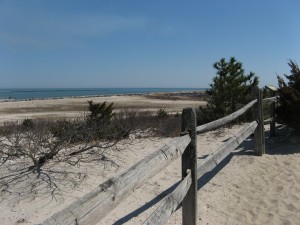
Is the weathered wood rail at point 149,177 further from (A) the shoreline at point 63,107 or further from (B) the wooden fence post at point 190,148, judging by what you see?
(A) the shoreline at point 63,107

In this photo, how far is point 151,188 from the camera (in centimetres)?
541

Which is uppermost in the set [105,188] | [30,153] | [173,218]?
[105,188]

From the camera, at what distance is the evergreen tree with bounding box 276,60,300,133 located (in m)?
8.45

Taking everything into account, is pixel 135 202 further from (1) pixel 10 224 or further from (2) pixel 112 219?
(1) pixel 10 224

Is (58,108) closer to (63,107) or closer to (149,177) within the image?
(63,107)

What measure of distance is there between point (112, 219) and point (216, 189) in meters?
1.92

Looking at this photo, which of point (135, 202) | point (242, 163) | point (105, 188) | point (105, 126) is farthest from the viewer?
point (105, 126)

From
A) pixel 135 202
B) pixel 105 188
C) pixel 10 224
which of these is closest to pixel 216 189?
pixel 135 202

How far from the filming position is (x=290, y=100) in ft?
28.1

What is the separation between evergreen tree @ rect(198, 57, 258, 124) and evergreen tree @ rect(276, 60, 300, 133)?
10.7 ft

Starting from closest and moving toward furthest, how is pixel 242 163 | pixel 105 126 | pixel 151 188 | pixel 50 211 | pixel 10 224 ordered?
pixel 10 224 → pixel 50 211 → pixel 151 188 → pixel 242 163 → pixel 105 126

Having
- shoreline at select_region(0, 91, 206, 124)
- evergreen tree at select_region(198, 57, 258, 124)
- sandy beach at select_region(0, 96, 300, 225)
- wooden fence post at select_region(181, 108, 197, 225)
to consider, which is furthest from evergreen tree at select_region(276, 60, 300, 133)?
shoreline at select_region(0, 91, 206, 124)

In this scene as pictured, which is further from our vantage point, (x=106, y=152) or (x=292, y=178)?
(x=106, y=152)

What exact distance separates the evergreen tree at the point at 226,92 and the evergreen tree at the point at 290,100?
10.7ft
